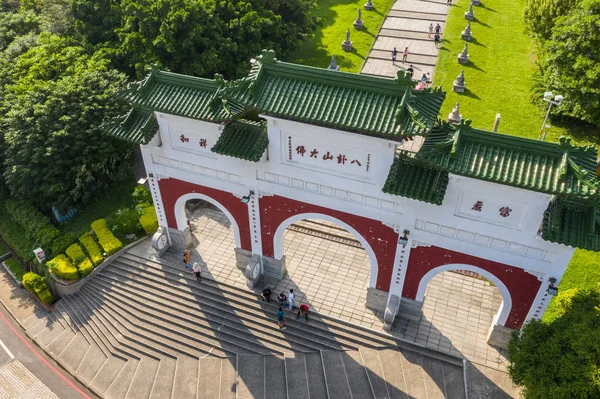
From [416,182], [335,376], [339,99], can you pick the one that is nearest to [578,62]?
[416,182]

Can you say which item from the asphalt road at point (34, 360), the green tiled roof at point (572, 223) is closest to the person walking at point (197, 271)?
the asphalt road at point (34, 360)

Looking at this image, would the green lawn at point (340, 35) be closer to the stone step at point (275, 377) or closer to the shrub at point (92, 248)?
the shrub at point (92, 248)

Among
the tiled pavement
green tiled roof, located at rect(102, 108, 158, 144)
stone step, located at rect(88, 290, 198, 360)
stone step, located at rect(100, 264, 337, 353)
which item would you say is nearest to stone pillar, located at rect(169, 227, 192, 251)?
the tiled pavement

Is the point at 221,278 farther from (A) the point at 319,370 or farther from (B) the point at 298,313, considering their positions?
(A) the point at 319,370

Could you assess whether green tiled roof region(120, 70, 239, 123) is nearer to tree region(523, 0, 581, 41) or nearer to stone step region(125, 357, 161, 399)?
stone step region(125, 357, 161, 399)

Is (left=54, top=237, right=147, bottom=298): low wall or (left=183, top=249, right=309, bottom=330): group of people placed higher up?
(left=183, top=249, right=309, bottom=330): group of people

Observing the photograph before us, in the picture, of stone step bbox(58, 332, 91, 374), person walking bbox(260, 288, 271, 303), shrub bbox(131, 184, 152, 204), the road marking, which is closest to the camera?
person walking bbox(260, 288, 271, 303)

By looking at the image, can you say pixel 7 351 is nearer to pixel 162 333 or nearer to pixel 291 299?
pixel 162 333
